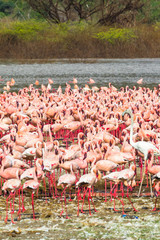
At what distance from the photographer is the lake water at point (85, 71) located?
984 inches

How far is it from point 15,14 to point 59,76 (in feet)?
124

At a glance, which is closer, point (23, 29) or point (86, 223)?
point (86, 223)

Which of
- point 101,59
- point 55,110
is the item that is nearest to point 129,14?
point 101,59

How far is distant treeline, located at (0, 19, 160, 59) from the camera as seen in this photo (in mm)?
36750

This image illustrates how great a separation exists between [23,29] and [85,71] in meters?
14.6

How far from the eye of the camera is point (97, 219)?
18.1 feet

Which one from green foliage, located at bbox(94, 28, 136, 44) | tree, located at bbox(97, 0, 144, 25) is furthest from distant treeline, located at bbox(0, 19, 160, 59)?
tree, located at bbox(97, 0, 144, 25)

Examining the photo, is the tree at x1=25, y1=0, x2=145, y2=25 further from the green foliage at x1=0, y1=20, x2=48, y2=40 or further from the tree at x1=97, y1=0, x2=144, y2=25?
the green foliage at x1=0, y1=20, x2=48, y2=40

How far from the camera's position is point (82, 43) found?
3831 cm

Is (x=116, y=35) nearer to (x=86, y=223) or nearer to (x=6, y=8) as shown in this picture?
(x=86, y=223)

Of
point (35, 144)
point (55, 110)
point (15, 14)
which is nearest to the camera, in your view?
point (35, 144)

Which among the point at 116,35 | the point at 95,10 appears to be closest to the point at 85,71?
the point at 116,35

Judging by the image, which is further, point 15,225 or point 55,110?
point 55,110

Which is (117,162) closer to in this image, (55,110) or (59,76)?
(55,110)
